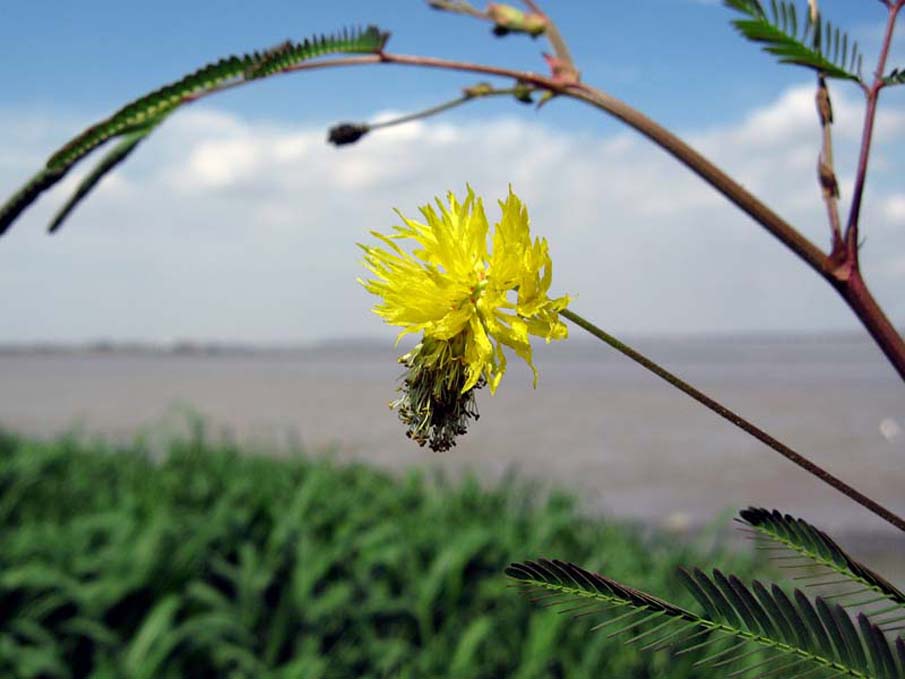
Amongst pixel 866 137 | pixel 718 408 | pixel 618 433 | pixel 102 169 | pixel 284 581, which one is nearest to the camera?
pixel 718 408

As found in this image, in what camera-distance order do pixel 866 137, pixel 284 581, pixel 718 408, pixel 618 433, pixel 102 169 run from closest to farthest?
pixel 718 408 < pixel 866 137 < pixel 102 169 < pixel 284 581 < pixel 618 433

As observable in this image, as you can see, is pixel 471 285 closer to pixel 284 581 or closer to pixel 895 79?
pixel 895 79

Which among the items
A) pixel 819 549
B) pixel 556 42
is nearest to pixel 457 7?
pixel 556 42

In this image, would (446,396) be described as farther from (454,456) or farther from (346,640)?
(454,456)

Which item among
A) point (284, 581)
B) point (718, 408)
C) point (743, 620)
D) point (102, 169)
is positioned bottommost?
point (284, 581)

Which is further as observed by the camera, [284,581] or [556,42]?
[284,581]

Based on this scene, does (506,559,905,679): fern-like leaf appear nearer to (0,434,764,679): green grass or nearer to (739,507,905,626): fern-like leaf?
(739,507,905,626): fern-like leaf

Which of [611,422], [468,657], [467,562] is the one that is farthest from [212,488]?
[611,422]

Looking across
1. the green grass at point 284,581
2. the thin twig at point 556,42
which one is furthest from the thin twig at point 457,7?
the green grass at point 284,581
